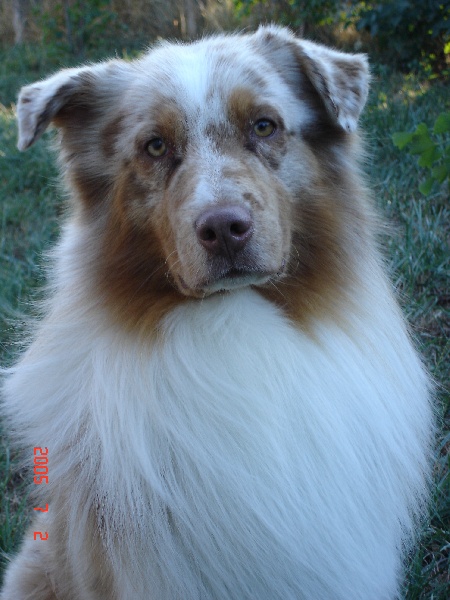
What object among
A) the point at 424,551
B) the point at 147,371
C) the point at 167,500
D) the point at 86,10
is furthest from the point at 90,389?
the point at 86,10

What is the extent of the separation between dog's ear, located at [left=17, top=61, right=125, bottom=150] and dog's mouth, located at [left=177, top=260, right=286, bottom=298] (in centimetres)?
83

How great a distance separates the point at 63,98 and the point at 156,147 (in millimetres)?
471

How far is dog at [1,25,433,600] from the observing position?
2.44 metres

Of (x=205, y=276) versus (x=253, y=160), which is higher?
(x=253, y=160)

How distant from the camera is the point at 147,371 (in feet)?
8.36

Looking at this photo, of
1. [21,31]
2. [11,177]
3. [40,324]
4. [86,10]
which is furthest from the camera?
[21,31]

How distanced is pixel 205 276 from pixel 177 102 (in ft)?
2.13

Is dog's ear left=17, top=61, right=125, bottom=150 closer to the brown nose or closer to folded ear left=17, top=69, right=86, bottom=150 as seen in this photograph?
folded ear left=17, top=69, right=86, bottom=150

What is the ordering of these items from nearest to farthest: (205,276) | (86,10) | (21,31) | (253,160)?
(205,276)
(253,160)
(86,10)
(21,31)

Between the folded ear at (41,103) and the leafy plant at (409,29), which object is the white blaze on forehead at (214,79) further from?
the leafy plant at (409,29)

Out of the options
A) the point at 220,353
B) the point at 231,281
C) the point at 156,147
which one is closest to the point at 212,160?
the point at 156,147

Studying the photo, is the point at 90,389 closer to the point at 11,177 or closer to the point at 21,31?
the point at 11,177

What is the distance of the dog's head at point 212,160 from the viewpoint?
2.37 metres
